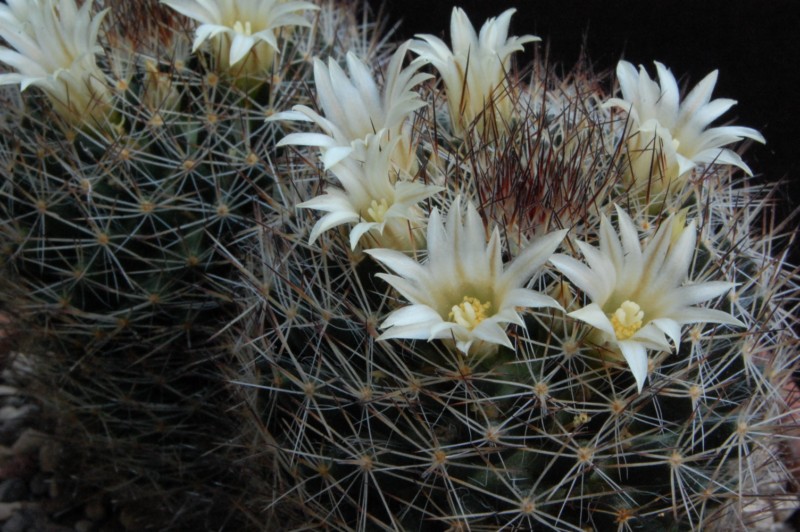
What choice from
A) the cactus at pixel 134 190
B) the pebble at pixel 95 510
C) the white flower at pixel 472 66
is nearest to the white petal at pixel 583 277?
the white flower at pixel 472 66

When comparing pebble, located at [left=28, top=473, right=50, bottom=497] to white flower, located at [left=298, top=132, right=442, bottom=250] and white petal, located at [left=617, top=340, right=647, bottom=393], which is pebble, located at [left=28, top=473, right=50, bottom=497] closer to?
white flower, located at [left=298, top=132, right=442, bottom=250]

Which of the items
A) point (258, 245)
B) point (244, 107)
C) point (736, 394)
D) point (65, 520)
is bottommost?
point (65, 520)

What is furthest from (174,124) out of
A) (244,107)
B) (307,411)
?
(307,411)

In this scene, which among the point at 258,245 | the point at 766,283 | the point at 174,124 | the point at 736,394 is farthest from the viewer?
the point at 174,124

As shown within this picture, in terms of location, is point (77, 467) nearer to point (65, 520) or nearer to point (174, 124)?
point (65, 520)

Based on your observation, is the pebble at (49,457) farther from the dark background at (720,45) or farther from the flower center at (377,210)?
the dark background at (720,45)

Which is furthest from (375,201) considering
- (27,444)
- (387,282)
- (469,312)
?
(27,444)

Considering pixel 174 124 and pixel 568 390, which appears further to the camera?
pixel 174 124

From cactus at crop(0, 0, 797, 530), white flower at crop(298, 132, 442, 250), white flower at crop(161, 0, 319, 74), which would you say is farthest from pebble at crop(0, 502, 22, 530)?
white flower at crop(298, 132, 442, 250)
